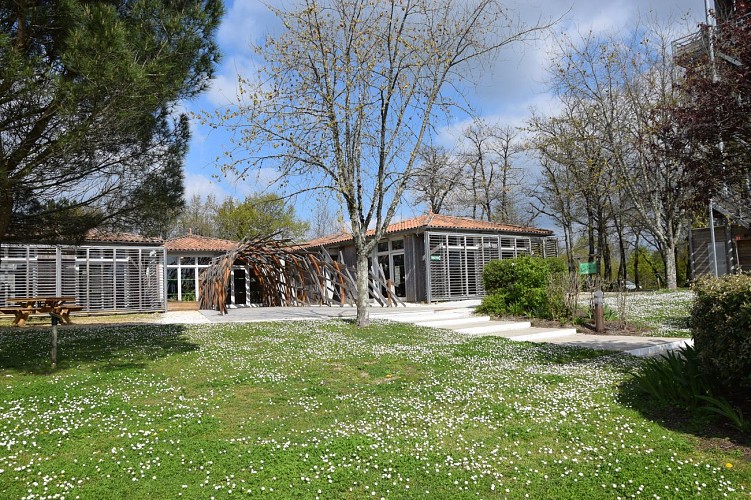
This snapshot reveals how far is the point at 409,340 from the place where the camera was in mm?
10461

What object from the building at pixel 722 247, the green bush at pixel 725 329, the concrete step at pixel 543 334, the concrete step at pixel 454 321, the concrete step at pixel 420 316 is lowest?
the concrete step at pixel 543 334

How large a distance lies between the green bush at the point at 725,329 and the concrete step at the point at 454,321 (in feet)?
27.3

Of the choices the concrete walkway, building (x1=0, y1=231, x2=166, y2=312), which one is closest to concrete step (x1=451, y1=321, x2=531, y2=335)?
the concrete walkway

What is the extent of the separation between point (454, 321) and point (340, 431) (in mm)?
9554

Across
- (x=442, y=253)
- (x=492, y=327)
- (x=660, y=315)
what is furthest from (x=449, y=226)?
(x=492, y=327)

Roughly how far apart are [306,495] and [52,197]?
7.63 metres

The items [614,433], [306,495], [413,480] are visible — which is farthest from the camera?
[614,433]

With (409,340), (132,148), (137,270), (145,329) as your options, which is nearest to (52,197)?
(132,148)

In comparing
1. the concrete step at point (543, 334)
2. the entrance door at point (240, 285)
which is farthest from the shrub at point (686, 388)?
the entrance door at point (240, 285)

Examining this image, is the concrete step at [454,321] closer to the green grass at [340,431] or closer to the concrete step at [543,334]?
the concrete step at [543,334]

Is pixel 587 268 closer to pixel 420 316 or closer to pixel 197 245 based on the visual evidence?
pixel 420 316

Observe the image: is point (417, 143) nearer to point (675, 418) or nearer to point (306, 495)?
point (675, 418)

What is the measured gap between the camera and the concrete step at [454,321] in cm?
1358

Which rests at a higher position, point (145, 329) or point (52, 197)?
point (52, 197)
